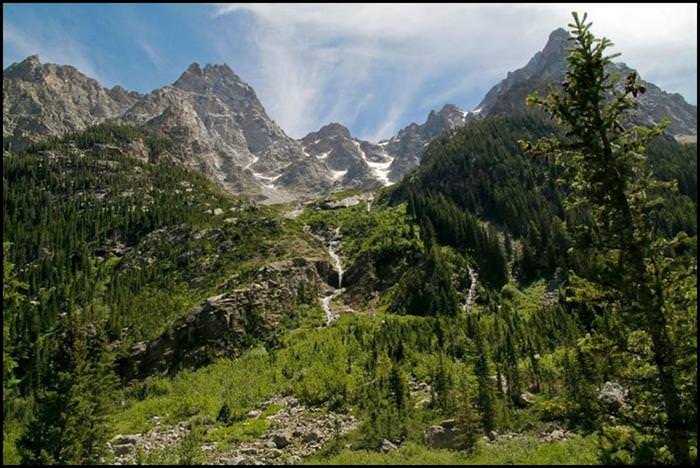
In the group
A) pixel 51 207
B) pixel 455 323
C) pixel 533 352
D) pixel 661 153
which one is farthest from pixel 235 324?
pixel 661 153

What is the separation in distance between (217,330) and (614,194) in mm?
49108

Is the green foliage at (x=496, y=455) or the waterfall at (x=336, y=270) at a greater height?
the waterfall at (x=336, y=270)

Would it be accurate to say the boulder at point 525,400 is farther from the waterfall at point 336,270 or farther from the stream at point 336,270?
the waterfall at point 336,270

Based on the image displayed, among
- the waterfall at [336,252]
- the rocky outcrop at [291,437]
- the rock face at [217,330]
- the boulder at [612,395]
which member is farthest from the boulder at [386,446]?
the waterfall at [336,252]

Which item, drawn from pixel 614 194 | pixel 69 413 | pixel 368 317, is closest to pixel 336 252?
pixel 368 317

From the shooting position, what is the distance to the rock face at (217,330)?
51594 mm

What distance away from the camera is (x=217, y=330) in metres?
54.5

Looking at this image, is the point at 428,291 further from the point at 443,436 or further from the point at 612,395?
the point at 443,436

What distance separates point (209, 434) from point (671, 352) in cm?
2603

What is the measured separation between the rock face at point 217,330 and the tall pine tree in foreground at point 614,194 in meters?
46.3

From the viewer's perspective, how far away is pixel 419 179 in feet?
468

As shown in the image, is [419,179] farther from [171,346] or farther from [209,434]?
[209,434]

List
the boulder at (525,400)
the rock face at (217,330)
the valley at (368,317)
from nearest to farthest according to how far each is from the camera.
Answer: the valley at (368,317) < the boulder at (525,400) < the rock face at (217,330)

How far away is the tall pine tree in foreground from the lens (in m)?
12.4
